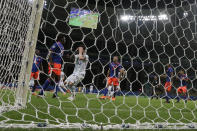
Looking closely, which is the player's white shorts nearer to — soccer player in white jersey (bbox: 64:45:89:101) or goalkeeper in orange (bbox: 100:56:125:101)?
soccer player in white jersey (bbox: 64:45:89:101)

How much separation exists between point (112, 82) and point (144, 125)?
3.26 metres

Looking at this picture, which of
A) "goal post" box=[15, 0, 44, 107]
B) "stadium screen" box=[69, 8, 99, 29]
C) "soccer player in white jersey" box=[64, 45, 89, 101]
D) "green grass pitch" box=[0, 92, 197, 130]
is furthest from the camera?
"stadium screen" box=[69, 8, 99, 29]

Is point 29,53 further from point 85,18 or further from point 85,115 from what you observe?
point 85,18

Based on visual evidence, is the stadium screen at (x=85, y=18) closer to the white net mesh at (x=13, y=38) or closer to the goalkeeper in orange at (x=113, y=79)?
the goalkeeper in orange at (x=113, y=79)

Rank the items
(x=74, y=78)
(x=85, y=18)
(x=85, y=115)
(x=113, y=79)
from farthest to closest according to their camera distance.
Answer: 1. (x=85, y=18)
2. (x=113, y=79)
3. (x=74, y=78)
4. (x=85, y=115)

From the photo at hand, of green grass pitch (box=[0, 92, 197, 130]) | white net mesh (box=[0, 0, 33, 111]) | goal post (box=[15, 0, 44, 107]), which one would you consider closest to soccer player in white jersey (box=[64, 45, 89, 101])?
green grass pitch (box=[0, 92, 197, 130])

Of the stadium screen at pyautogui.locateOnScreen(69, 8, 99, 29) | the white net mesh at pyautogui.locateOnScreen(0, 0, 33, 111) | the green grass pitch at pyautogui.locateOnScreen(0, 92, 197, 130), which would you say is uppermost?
the stadium screen at pyautogui.locateOnScreen(69, 8, 99, 29)

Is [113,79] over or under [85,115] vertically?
over

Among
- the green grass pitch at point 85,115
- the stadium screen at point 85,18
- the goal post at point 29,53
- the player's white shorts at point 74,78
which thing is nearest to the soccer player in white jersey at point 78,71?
the player's white shorts at point 74,78

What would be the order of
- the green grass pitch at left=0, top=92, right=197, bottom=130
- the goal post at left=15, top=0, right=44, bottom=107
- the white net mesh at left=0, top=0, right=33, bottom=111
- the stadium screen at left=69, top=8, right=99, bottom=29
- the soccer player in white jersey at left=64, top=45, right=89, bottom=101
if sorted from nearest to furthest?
the green grass pitch at left=0, top=92, right=197, bottom=130 < the goal post at left=15, top=0, right=44, bottom=107 < the white net mesh at left=0, top=0, right=33, bottom=111 < the soccer player in white jersey at left=64, top=45, right=89, bottom=101 < the stadium screen at left=69, top=8, right=99, bottom=29

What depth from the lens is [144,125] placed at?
134cm

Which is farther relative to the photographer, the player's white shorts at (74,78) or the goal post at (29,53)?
the player's white shorts at (74,78)

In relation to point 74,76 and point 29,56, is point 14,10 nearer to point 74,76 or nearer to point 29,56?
point 29,56

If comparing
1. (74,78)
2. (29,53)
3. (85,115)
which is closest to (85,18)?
(74,78)
